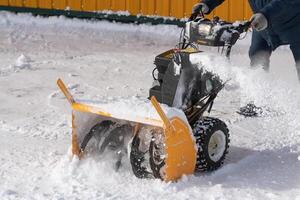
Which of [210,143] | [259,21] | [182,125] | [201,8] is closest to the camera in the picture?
[182,125]

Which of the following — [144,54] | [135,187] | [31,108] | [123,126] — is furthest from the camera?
[144,54]

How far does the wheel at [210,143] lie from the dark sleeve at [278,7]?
0.87m

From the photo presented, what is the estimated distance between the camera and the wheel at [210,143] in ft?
13.2

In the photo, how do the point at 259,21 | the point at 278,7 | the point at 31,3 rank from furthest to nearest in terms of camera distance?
the point at 31,3 < the point at 278,7 < the point at 259,21

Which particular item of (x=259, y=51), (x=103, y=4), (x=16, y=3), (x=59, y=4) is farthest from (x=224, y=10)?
(x=259, y=51)

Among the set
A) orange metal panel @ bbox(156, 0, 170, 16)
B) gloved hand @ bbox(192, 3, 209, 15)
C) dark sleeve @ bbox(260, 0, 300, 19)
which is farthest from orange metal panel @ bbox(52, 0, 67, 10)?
dark sleeve @ bbox(260, 0, 300, 19)

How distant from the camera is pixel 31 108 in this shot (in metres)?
5.63

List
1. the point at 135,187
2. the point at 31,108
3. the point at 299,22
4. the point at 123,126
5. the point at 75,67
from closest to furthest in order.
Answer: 1. the point at 135,187
2. the point at 123,126
3. the point at 299,22
4. the point at 31,108
5. the point at 75,67

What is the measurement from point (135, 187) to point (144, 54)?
4.28 m

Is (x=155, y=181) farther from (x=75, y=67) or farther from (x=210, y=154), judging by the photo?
(x=75, y=67)

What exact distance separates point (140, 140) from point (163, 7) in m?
5.45

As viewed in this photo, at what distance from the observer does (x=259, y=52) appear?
5.44 meters

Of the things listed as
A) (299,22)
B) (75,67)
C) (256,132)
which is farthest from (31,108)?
(299,22)

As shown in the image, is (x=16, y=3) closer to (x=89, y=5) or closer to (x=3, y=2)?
(x=3, y=2)
